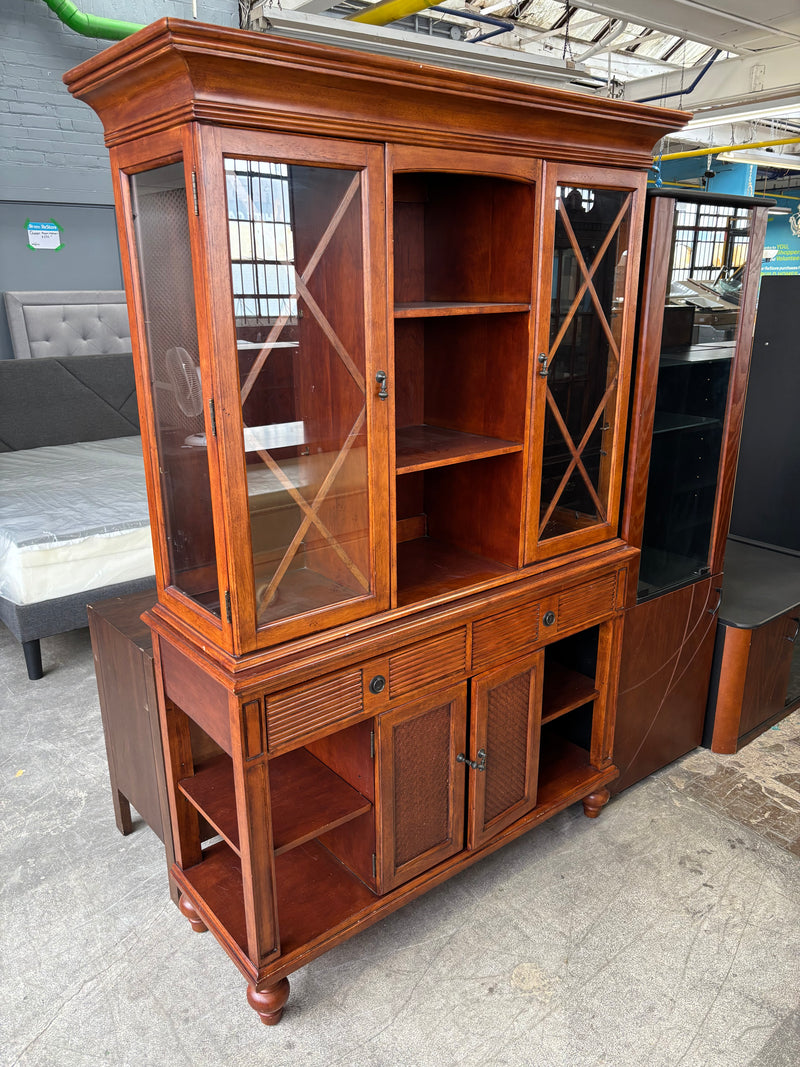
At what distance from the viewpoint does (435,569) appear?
6.27 ft

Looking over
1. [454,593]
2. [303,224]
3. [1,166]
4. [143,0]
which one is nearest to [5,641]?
[454,593]

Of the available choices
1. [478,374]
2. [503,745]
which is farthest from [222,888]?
[478,374]

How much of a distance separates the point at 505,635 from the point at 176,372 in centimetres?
97

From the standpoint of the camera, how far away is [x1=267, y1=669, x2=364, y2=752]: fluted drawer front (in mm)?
1500

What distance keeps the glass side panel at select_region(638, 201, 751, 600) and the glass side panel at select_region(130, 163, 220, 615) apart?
1.33 metres

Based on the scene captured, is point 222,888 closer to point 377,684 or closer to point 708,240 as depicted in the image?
point 377,684

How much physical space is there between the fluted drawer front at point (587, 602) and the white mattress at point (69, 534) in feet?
6.32

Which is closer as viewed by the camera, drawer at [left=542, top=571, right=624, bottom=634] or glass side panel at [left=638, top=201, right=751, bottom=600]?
drawer at [left=542, top=571, right=624, bottom=634]

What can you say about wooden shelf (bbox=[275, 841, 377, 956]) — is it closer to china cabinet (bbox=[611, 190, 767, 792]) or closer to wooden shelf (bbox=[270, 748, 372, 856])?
wooden shelf (bbox=[270, 748, 372, 856])

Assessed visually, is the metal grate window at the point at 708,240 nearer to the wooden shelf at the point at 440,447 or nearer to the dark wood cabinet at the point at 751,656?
the wooden shelf at the point at 440,447

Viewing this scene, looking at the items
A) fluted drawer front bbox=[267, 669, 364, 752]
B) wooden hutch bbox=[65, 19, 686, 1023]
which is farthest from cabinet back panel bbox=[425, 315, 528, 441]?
fluted drawer front bbox=[267, 669, 364, 752]

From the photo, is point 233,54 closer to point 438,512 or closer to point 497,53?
point 438,512

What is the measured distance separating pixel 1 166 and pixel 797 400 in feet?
16.5

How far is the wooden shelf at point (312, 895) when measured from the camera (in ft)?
5.58
